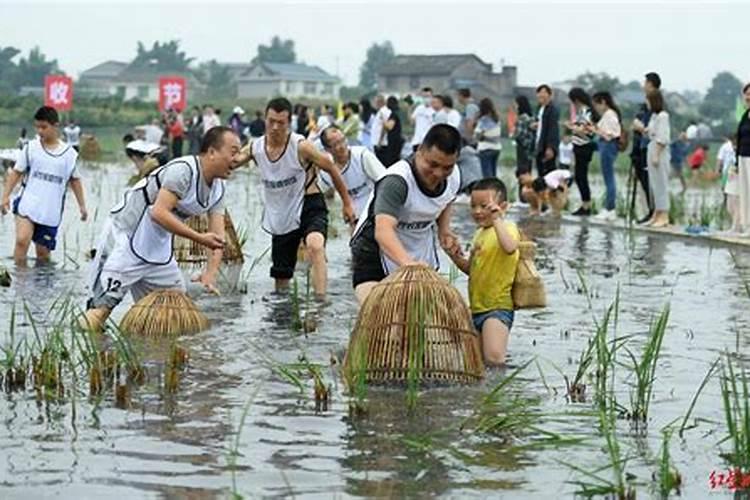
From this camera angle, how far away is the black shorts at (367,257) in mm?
10891

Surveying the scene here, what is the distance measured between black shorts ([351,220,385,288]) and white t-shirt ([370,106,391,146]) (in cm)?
1803

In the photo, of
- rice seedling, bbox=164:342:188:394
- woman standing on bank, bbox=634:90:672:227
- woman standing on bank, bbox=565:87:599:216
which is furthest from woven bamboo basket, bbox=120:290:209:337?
woman standing on bank, bbox=565:87:599:216

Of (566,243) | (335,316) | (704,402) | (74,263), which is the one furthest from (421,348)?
(566,243)

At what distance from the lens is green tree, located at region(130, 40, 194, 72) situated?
161 meters

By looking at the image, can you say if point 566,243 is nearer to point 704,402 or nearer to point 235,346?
point 235,346

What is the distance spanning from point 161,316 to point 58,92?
152ft

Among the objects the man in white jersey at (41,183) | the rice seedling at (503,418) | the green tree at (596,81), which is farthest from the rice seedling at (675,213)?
the green tree at (596,81)

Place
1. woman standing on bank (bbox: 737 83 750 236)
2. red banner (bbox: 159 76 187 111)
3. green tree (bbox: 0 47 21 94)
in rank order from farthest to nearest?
green tree (bbox: 0 47 21 94) → red banner (bbox: 159 76 187 111) → woman standing on bank (bbox: 737 83 750 236)

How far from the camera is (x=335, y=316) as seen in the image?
13.0 metres

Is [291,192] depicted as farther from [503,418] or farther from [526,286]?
[503,418]

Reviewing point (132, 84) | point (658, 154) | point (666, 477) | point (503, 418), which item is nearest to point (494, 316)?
point (503, 418)

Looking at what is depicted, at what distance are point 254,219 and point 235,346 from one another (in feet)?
41.9

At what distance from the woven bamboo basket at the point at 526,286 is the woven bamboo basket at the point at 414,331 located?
0.83m

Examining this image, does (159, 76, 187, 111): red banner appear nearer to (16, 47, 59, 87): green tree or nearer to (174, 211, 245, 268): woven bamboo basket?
(174, 211, 245, 268): woven bamboo basket
